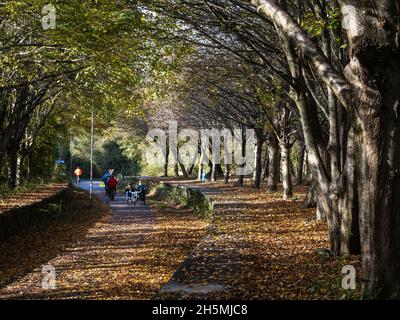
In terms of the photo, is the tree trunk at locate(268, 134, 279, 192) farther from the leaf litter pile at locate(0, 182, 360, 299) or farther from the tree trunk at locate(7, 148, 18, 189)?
the tree trunk at locate(7, 148, 18, 189)

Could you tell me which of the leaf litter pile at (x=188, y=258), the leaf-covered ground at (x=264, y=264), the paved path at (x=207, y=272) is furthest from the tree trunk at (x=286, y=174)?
the paved path at (x=207, y=272)

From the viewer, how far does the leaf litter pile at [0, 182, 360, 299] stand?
7.84 meters

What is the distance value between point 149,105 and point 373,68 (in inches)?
1547

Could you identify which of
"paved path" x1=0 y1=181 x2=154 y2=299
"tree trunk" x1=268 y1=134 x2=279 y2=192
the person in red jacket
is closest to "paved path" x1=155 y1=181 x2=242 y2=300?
"paved path" x1=0 y1=181 x2=154 y2=299

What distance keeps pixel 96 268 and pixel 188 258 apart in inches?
161

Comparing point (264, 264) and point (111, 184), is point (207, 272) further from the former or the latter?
point (111, 184)

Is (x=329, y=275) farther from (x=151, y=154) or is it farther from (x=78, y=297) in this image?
(x=151, y=154)

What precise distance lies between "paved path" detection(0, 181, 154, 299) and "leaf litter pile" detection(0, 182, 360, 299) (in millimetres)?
22

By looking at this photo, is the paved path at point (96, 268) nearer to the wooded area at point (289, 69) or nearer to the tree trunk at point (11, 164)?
the wooded area at point (289, 69)

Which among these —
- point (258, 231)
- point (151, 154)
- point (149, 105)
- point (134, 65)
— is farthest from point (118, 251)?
point (151, 154)

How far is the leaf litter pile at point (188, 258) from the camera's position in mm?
7840

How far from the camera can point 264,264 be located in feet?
30.7

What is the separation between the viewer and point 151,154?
62781 mm

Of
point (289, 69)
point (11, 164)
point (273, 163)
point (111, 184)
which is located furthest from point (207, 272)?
point (111, 184)
